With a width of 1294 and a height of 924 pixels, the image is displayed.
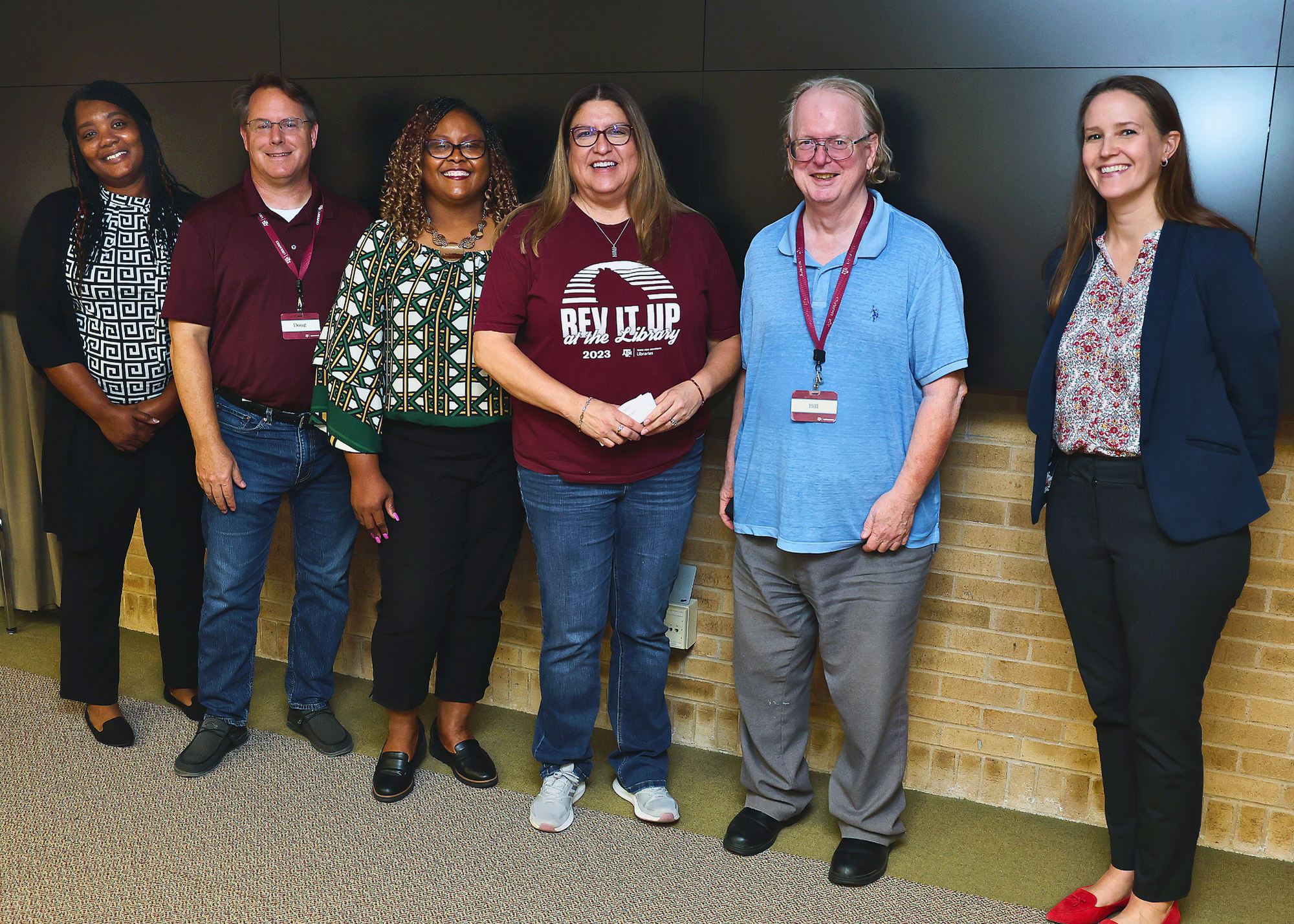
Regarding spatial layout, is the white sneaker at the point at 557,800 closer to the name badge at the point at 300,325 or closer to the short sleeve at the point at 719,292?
the short sleeve at the point at 719,292

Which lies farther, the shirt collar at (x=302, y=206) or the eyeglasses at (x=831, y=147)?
the shirt collar at (x=302, y=206)

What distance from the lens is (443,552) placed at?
8.70 ft

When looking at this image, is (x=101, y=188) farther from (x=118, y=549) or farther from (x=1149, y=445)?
(x=1149, y=445)

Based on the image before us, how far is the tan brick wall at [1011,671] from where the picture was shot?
95.6 inches

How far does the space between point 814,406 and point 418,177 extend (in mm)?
1211

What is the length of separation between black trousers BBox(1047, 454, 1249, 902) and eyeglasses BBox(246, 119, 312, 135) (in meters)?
2.23

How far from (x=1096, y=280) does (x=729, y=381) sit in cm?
92

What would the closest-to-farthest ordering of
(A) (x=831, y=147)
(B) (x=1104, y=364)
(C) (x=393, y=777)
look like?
1. (B) (x=1104, y=364)
2. (A) (x=831, y=147)
3. (C) (x=393, y=777)

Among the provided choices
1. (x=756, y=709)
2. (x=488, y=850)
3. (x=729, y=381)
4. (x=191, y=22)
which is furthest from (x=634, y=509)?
(x=191, y=22)

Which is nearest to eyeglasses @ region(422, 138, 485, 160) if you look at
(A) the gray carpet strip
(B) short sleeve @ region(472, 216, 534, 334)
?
(B) short sleeve @ region(472, 216, 534, 334)

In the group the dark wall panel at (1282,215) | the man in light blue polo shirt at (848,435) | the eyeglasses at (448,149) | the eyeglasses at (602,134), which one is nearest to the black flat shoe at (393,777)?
the man in light blue polo shirt at (848,435)

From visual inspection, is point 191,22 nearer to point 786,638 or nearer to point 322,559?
point 322,559

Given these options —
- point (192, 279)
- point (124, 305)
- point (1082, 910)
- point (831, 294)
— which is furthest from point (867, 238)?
point (124, 305)

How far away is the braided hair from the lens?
2855 millimetres
